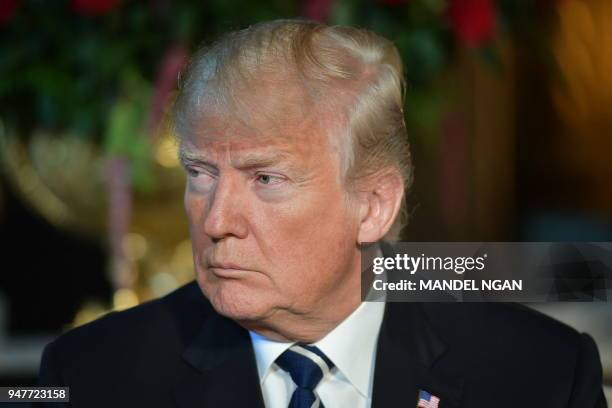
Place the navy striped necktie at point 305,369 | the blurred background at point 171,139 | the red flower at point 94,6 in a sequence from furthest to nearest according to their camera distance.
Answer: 1. the blurred background at point 171,139
2. the red flower at point 94,6
3. the navy striped necktie at point 305,369

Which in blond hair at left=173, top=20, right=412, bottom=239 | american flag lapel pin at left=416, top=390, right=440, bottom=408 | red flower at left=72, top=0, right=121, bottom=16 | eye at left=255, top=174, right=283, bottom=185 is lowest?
american flag lapel pin at left=416, top=390, right=440, bottom=408

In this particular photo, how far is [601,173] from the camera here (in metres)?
3.21

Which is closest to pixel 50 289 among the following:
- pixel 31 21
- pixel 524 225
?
pixel 31 21

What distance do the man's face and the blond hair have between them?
0.03m

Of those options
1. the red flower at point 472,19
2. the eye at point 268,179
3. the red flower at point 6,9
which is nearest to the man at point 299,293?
the eye at point 268,179

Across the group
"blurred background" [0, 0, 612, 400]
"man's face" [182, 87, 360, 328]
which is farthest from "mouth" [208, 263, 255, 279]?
"blurred background" [0, 0, 612, 400]

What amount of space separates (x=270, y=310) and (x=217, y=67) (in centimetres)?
31

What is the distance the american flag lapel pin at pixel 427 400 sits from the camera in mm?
1420

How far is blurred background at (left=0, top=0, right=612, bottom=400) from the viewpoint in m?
1.92

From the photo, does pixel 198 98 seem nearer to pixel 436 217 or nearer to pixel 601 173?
pixel 436 217

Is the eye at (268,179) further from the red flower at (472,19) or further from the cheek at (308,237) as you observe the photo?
the red flower at (472,19)

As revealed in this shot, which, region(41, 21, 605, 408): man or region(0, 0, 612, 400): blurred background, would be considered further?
region(0, 0, 612, 400): blurred background

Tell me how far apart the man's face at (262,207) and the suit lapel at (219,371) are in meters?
0.13

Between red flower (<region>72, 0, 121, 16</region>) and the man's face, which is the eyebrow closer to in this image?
the man's face
